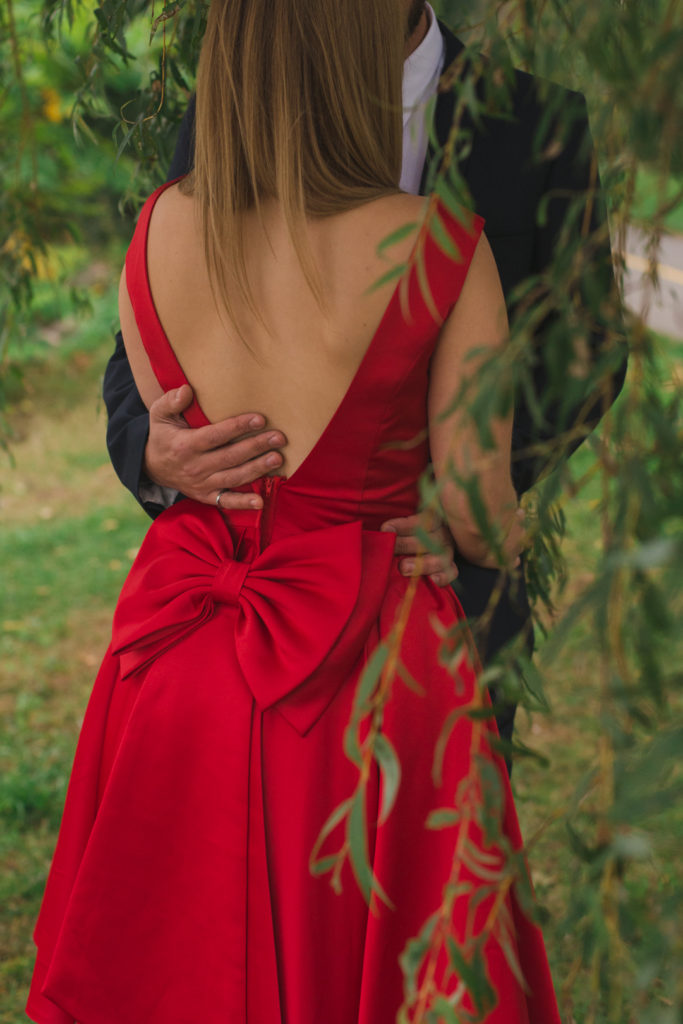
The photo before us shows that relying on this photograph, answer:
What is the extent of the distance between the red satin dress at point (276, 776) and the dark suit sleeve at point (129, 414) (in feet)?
0.61

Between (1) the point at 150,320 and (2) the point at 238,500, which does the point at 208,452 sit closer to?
(2) the point at 238,500

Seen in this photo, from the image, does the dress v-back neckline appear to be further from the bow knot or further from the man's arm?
the bow knot

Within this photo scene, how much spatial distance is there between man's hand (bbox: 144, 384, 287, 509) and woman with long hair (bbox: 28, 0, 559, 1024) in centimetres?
3

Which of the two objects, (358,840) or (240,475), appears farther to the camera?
(240,475)

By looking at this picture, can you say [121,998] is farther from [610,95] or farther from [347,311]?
[610,95]

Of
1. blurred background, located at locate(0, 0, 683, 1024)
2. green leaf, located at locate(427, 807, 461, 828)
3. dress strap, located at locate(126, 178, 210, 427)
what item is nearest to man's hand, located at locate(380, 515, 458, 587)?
blurred background, located at locate(0, 0, 683, 1024)

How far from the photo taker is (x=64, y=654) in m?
4.61

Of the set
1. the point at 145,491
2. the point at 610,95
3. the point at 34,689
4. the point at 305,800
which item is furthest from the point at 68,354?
the point at 610,95

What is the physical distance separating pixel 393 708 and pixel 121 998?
67 cm

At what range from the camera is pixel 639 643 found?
85cm

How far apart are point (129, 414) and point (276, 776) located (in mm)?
721

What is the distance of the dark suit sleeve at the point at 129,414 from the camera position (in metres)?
1.86

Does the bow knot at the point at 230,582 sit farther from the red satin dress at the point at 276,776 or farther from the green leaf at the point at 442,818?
the green leaf at the point at 442,818

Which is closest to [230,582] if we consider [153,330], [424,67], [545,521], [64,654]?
[153,330]
